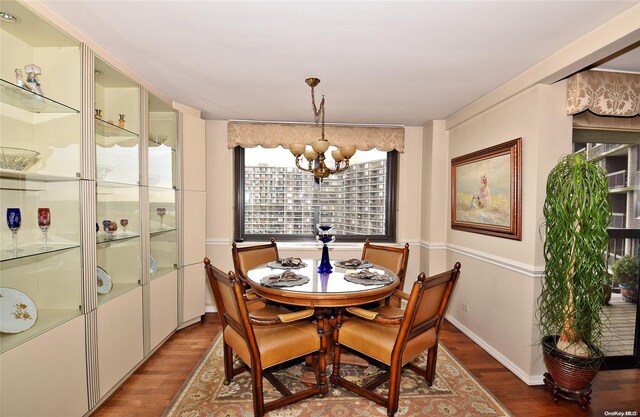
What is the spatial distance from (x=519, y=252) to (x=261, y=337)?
7.13 feet

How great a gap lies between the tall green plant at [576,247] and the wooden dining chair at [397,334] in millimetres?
673

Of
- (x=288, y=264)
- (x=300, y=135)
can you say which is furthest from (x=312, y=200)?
(x=288, y=264)

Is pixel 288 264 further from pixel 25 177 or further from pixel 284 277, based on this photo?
pixel 25 177

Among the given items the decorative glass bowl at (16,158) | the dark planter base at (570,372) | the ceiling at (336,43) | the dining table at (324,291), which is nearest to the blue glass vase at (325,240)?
the dining table at (324,291)

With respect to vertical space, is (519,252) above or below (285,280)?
above

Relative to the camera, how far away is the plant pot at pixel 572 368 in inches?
78.4

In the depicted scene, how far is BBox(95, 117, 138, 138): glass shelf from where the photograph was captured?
2219 millimetres

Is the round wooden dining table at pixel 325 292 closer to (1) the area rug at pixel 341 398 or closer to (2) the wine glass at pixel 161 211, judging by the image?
(1) the area rug at pixel 341 398

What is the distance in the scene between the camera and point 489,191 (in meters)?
2.85

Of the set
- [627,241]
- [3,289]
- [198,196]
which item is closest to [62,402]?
[3,289]

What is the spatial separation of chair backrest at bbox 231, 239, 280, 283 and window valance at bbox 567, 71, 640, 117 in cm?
292

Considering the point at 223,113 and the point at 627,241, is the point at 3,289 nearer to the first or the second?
the point at 223,113

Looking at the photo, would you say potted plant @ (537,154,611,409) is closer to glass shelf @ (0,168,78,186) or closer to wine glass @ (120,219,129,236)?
glass shelf @ (0,168,78,186)

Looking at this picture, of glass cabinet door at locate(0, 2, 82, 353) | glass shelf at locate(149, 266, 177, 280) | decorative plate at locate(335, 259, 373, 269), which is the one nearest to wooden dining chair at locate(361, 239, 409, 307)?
decorative plate at locate(335, 259, 373, 269)
